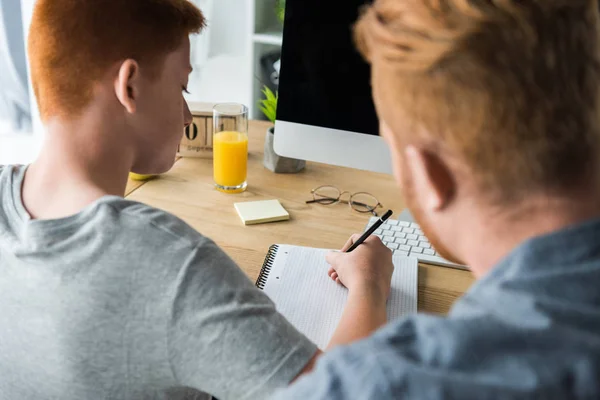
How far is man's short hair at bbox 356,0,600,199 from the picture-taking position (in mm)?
532

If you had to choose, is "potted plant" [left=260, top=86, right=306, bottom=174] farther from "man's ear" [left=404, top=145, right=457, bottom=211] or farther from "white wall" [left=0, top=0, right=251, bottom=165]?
"white wall" [left=0, top=0, right=251, bottom=165]

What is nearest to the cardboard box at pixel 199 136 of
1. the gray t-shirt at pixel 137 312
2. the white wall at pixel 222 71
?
the gray t-shirt at pixel 137 312

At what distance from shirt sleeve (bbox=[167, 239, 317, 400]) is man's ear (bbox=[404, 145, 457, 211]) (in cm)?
25

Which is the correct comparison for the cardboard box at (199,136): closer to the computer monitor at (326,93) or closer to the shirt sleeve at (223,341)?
the computer monitor at (326,93)


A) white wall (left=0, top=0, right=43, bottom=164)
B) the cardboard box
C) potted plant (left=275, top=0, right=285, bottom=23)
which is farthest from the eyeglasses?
white wall (left=0, top=0, right=43, bottom=164)

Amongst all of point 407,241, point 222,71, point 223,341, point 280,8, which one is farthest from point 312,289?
point 222,71

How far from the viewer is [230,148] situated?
1409mm

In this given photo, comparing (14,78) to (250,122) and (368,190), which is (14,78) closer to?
(250,122)

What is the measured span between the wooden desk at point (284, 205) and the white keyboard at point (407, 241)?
0.02m

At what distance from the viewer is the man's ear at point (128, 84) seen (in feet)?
A: 2.74

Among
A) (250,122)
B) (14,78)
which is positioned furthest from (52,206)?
(14,78)

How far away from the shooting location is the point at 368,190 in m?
1.46

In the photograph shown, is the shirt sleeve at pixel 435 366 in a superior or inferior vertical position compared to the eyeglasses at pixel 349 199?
superior

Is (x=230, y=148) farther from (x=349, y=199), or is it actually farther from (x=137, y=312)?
(x=137, y=312)
